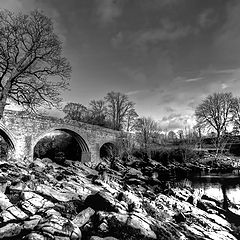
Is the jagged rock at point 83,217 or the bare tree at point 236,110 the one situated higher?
the bare tree at point 236,110

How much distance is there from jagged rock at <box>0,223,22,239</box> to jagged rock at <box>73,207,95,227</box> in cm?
126

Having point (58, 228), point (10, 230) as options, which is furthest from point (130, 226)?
point (10, 230)

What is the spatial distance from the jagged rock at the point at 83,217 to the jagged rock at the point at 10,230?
1.26 meters

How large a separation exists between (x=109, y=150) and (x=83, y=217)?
22.3 metres

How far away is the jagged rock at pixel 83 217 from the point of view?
4.79 metres

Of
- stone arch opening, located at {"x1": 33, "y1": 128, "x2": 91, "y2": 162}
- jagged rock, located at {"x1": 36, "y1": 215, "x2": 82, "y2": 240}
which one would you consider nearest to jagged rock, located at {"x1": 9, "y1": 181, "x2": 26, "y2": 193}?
jagged rock, located at {"x1": 36, "y1": 215, "x2": 82, "y2": 240}

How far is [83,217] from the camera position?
4988 millimetres

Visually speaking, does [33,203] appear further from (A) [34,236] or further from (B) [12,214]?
(A) [34,236]

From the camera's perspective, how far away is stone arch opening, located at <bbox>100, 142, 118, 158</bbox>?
26516 millimetres

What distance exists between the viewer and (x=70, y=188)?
7926 mm

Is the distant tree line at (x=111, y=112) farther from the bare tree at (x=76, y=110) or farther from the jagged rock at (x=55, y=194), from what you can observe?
the jagged rock at (x=55, y=194)

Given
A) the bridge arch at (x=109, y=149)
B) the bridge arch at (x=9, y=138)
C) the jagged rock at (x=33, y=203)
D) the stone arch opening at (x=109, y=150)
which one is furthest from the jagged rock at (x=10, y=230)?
the stone arch opening at (x=109, y=150)

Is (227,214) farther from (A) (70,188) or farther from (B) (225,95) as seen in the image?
(B) (225,95)

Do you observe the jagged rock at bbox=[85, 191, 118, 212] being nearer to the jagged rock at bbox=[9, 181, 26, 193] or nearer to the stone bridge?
the jagged rock at bbox=[9, 181, 26, 193]
